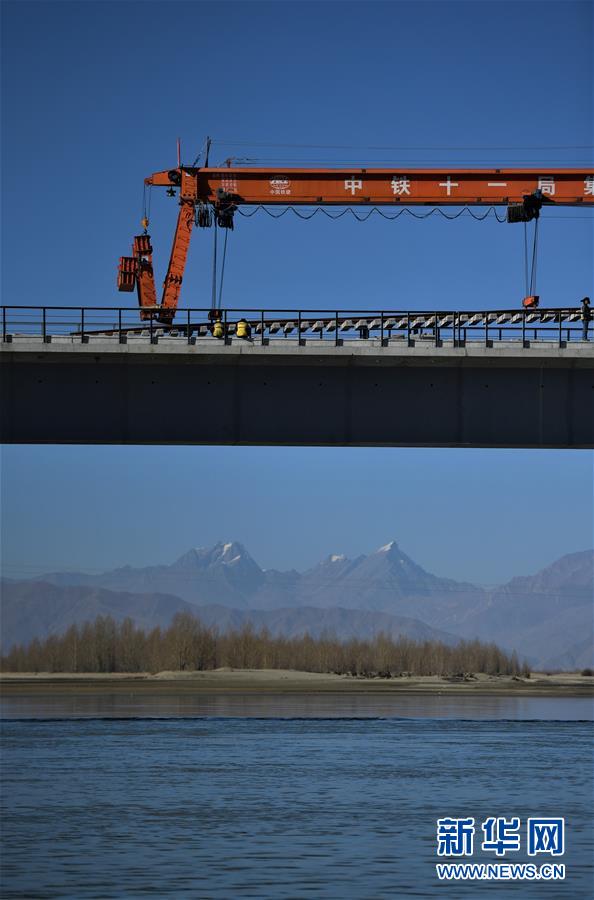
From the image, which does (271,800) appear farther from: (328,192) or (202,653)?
(202,653)

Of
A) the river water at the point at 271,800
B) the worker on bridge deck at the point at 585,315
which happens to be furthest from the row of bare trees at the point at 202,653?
the worker on bridge deck at the point at 585,315

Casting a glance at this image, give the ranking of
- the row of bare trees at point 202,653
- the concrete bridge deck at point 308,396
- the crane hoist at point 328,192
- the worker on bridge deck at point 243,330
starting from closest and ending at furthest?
the concrete bridge deck at point 308,396
the worker on bridge deck at point 243,330
the crane hoist at point 328,192
the row of bare trees at point 202,653

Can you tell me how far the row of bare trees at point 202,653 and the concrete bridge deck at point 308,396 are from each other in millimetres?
87191

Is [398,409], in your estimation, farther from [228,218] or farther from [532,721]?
[532,721]

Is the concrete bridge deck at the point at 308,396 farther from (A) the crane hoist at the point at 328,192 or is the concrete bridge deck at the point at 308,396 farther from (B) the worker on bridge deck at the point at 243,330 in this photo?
(A) the crane hoist at the point at 328,192

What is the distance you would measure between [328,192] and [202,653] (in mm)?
77438

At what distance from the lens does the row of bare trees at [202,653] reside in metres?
133

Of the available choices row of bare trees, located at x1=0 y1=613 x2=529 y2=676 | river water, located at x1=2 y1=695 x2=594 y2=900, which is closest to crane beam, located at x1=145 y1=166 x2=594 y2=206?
river water, located at x1=2 y1=695 x2=594 y2=900

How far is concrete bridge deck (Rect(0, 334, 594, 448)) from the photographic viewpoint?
46.1m

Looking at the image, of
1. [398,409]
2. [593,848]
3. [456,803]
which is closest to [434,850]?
[593,848]

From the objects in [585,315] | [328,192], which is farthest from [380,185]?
[585,315]

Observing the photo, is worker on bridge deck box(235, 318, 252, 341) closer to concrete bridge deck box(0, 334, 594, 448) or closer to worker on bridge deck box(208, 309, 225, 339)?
worker on bridge deck box(208, 309, 225, 339)

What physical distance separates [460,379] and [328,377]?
4.15 meters

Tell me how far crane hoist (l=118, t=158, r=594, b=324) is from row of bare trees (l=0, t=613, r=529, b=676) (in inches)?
2957
